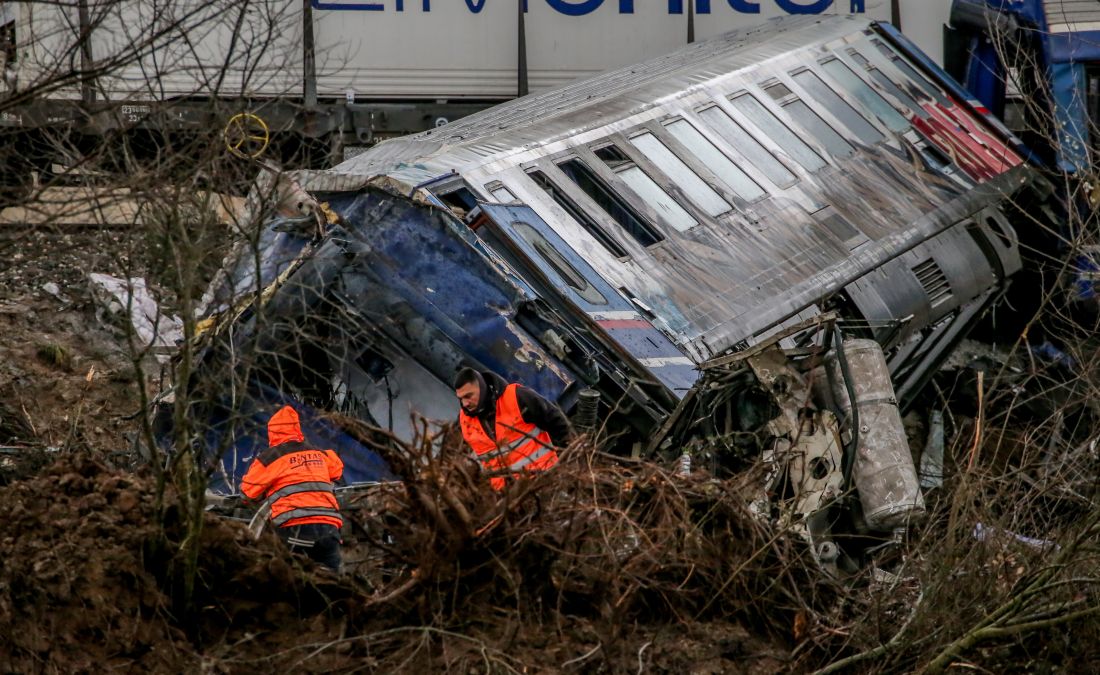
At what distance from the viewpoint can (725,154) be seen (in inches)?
521

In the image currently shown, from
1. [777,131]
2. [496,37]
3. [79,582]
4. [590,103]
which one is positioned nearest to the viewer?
[79,582]

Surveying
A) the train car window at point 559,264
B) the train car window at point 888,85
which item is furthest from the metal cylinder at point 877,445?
the train car window at point 888,85

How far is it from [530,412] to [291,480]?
1.30m

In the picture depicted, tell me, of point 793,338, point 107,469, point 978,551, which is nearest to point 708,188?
point 793,338

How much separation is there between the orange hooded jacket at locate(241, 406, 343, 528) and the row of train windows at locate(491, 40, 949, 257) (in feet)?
8.20

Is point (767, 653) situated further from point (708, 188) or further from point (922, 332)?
point (922, 332)

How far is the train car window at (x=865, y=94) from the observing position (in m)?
14.9

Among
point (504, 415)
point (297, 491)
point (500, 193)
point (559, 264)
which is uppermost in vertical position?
point (500, 193)

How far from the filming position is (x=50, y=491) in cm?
852

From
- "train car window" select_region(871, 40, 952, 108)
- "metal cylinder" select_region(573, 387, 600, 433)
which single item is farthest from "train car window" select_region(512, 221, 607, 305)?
"train car window" select_region(871, 40, 952, 108)

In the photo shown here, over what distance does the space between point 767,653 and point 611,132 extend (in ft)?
15.9

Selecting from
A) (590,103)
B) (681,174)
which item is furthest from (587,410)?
(590,103)

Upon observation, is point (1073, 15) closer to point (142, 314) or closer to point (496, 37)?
point (496, 37)

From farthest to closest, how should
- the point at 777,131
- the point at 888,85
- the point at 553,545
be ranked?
the point at 888,85 → the point at 777,131 → the point at 553,545
